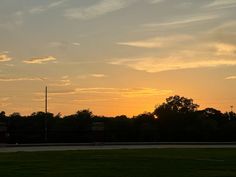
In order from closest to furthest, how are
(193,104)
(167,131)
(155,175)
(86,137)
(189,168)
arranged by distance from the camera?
(155,175)
(189,168)
(86,137)
(167,131)
(193,104)

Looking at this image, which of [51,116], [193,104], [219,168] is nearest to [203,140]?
[51,116]

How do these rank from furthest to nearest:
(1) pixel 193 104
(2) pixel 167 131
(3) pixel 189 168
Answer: (1) pixel 193 104 < (2) pixel 167 131 < (3) pixel 189 168

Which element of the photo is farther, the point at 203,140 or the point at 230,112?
the point at 230,112

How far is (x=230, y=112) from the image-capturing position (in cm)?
9338

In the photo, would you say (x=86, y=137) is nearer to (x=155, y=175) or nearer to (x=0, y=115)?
(x=0, y=115)

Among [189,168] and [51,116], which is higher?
[51,116]

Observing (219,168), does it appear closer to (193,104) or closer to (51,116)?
(51,116)

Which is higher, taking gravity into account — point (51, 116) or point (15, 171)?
point (51, 116)

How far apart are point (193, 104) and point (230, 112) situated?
1691cm

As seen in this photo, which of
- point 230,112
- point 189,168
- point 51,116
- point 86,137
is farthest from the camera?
point 230,112

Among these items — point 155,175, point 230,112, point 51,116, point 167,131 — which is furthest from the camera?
point 230,112

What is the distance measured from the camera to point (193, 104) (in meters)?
110

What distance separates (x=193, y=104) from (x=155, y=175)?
9426cm

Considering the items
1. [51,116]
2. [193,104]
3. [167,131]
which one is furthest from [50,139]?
[193,104]
